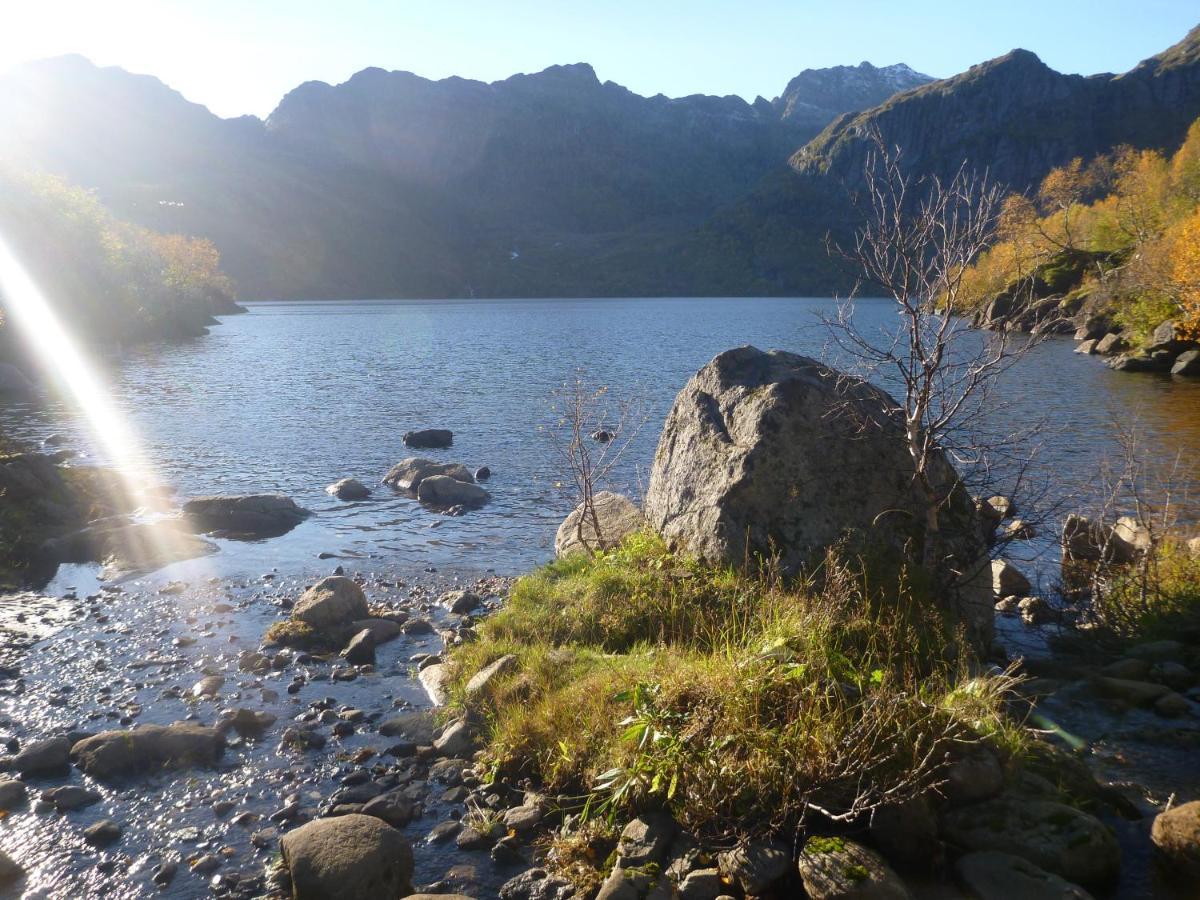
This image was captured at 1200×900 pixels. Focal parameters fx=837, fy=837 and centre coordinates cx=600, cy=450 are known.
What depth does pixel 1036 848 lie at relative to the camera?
24.0ft

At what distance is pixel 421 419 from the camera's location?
140 ft

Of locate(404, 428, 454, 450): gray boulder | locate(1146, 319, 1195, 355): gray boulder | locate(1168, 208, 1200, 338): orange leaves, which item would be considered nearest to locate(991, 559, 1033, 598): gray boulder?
locate(404, 428, 454, 450): gray boulder

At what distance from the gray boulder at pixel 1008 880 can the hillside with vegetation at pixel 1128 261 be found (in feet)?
25.1

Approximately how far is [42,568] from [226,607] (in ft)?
19.5

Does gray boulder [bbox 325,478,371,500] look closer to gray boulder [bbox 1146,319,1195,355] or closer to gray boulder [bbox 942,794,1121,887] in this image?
gray boulder [bbox 942,794,1121,887]

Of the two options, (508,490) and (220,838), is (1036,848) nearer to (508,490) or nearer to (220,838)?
(220,838)

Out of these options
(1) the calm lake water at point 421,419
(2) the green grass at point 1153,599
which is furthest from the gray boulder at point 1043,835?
(2) the green grass at point 1153,599

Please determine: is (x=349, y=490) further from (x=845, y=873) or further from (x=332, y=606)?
(x=845, y=873)

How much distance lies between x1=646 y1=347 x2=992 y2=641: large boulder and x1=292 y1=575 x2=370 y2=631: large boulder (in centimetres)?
615

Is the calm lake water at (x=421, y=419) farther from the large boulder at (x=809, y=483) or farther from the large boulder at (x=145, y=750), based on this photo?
the large boulder at (x=145, y=750)

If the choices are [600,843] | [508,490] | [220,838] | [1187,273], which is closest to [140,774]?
[220,838]

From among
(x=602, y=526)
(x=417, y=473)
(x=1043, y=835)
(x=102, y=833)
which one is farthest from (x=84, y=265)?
(x=1043, y=835)

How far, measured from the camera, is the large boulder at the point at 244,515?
23016 mm

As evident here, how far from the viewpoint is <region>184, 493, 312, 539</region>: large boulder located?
23.0m
